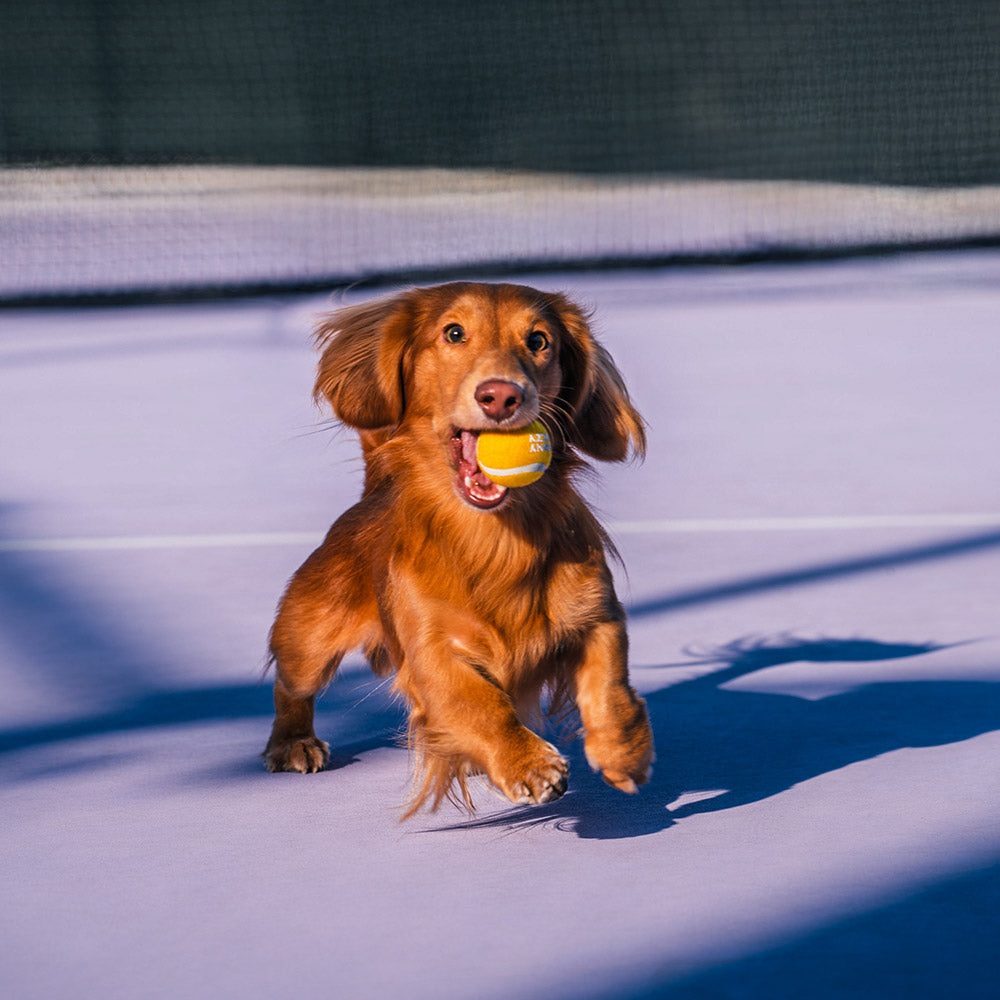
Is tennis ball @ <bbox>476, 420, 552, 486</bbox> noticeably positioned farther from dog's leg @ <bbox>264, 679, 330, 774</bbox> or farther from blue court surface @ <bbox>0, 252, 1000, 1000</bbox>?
dog's leg @ <bbox>264, 679, 330, 774</bbox>

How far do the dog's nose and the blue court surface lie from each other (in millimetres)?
498

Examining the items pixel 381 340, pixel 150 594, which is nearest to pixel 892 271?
pixel 150 594

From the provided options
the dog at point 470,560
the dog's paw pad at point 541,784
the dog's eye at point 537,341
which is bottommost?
the dog's paw pad at point 541,784

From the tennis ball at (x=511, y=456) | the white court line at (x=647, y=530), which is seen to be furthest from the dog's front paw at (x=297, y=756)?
the white court line at (x=647, y=530)

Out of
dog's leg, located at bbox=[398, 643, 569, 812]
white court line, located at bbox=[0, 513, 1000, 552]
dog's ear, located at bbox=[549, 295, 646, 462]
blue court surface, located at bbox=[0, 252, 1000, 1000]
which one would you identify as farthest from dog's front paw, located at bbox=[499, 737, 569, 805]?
white court line, located at bbox=[0, 513, 1000, 552]

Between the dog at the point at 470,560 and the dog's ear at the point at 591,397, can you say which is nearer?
the dog at the point at 470,560

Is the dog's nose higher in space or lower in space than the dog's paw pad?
higher

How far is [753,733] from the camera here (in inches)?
121

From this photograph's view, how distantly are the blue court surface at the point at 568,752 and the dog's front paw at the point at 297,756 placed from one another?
0.04 meters

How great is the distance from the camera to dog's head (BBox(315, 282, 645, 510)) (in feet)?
8.71

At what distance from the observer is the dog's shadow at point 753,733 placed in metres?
2.68

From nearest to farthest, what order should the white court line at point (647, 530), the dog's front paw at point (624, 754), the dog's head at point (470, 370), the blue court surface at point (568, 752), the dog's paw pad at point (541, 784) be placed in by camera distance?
the blue court surface at point (568, 752) → the dog's paw pad at point (541, 784) → the dog's front paw at point (624, 754) → the dog's head at point (470, 370) → the white court line at point (647, 530)

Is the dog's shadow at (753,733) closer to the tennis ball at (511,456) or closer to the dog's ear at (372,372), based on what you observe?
the tennis ball at (511,456)

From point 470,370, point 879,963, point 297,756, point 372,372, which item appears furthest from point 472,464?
point 879,963
